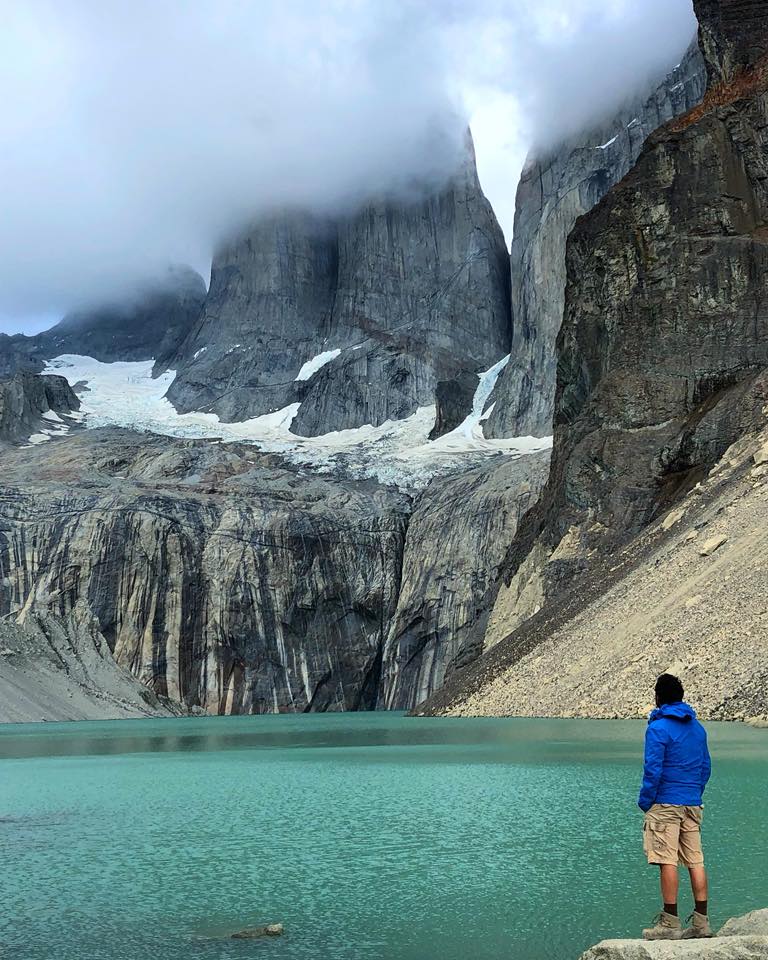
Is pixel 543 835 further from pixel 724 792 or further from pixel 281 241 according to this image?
pixel 281 241

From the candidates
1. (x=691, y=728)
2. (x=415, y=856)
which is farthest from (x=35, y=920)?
(x=691, y=728)

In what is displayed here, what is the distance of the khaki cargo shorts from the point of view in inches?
325

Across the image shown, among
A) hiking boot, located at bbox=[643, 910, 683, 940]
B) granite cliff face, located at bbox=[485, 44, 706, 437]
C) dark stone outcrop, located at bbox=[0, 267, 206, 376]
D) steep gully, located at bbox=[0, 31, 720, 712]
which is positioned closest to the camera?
hiking boot, located at bbox=[643, 910, 683, 940]

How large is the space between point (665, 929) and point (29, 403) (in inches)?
4497

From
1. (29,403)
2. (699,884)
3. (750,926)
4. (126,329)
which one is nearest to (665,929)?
(699,884)

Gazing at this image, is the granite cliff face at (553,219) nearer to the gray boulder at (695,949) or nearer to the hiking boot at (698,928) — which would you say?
the hiking boot at (698,928)

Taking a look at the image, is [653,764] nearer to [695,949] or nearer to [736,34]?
[695,949]

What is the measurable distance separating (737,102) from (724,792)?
155 feet

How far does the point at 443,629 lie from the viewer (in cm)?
8012

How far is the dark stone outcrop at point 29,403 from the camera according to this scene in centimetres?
11094

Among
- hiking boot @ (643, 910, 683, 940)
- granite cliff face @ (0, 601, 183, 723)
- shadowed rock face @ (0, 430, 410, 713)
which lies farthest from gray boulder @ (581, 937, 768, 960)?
shadowed rock face @ (0, 430, 410, 713)

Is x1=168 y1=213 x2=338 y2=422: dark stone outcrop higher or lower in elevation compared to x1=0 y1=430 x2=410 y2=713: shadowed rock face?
higher

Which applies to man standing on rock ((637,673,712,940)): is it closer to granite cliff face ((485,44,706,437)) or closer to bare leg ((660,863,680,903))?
bare leg ((660,863,680,903))

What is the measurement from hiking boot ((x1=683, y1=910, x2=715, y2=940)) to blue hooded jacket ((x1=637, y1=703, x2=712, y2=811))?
734 millimetres
